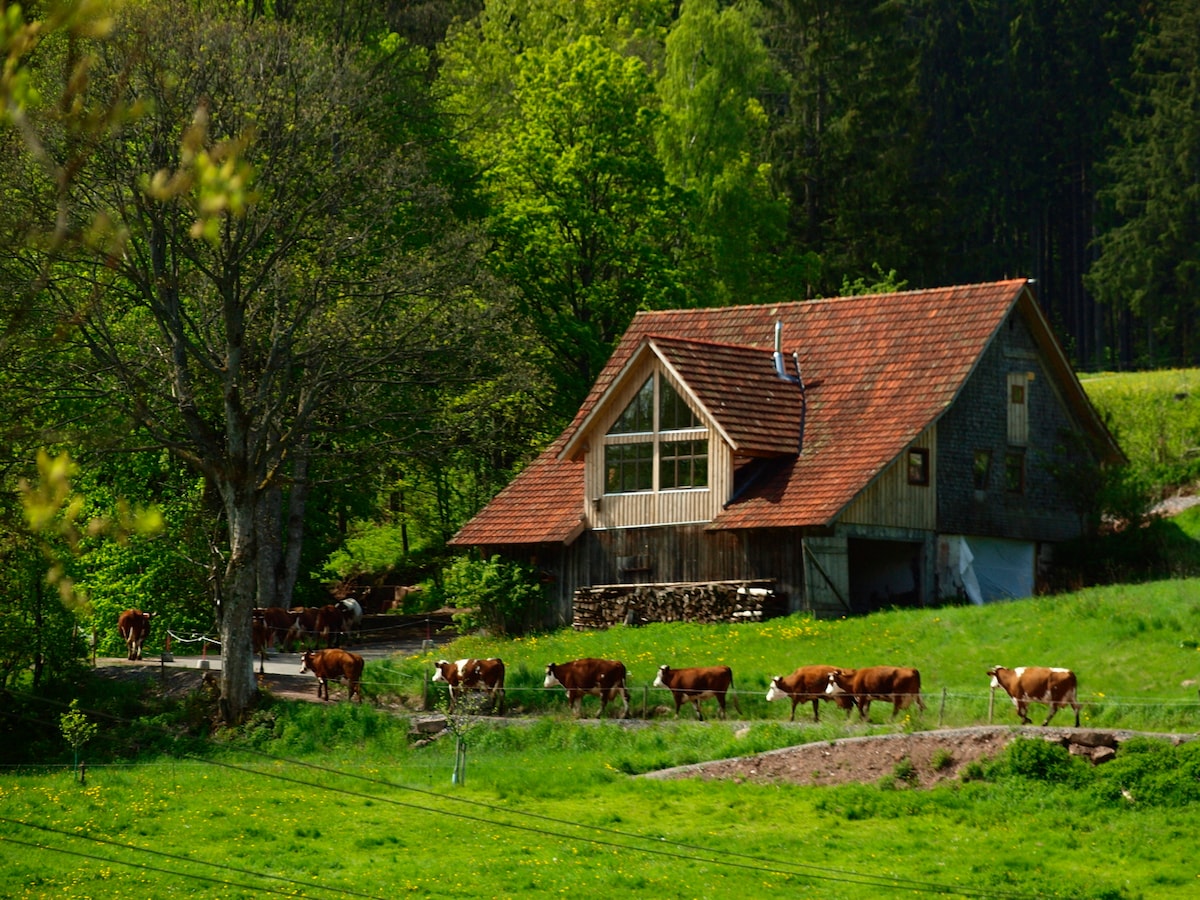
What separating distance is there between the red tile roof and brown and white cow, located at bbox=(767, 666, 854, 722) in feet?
25.8

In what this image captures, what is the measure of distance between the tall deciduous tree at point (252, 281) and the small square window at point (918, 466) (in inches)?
415

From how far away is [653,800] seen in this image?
28422 millimetres

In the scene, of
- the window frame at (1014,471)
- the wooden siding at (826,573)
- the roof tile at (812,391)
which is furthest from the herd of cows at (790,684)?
the window frame at (1014,471)

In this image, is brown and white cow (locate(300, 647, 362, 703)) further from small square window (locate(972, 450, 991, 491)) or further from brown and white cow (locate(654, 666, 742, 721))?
small square window (locate(972, 450, 991, 491))

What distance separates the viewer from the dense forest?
A: 35.4 metres

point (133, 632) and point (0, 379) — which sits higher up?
point (0, 379)

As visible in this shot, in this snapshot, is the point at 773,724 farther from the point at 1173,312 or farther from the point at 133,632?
the point at 1173,312

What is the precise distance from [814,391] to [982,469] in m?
4.48

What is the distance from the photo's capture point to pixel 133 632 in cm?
4347

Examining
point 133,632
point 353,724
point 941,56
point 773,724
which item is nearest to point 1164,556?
point 773,724

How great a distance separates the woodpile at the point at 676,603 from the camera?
41.2 meters

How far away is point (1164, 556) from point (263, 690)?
21319mm

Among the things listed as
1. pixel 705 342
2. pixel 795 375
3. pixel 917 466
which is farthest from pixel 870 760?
pixel 795 375

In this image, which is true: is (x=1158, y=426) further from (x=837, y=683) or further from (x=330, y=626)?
(x=837, y=683)
